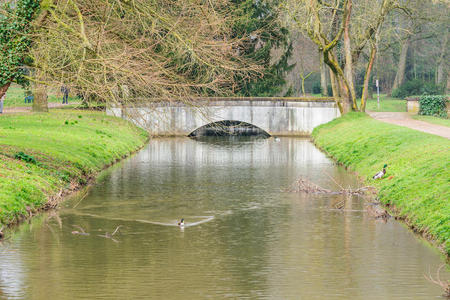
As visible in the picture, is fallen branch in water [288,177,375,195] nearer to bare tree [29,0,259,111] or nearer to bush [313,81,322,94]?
bare tree [29,0,259,111]

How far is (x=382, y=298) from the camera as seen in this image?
1295 cm

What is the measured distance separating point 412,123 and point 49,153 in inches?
952

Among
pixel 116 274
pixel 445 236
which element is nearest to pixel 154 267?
pixel 116 274

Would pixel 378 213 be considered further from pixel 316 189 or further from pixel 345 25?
pixel 345 25

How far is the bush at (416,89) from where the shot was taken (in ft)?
242

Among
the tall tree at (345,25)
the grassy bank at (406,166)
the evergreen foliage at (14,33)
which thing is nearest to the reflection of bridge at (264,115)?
the tall tree at (345,25)

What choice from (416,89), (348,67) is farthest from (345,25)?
(416,89)

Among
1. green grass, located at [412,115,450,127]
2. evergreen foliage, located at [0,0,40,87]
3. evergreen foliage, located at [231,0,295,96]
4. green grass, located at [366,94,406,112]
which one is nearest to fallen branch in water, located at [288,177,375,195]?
evergreen foliage, located at [0,0,40,87]

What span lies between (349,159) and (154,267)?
1935cm

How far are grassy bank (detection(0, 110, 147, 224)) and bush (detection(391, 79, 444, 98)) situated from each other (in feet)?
119

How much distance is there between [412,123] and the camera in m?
44.6

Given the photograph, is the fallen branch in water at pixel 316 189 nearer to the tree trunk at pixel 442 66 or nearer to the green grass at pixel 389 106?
the green grass at pixel 389 106

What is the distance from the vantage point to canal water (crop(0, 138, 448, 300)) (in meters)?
13.5

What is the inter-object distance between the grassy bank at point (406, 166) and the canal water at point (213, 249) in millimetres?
618
